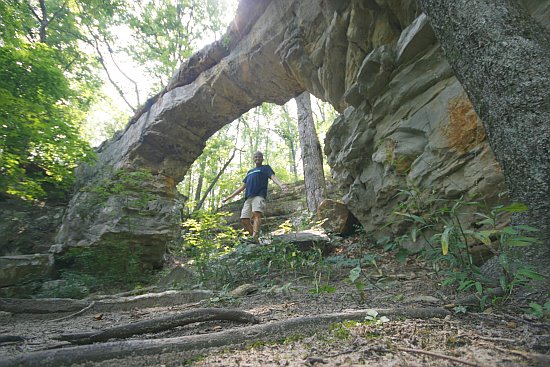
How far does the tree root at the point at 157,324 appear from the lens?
1.78 m

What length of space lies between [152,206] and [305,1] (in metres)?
6.58

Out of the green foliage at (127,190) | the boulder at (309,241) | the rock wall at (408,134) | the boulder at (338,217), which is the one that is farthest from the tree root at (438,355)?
the green foliage at (127,190)

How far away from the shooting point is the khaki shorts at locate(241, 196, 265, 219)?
20.7 feet

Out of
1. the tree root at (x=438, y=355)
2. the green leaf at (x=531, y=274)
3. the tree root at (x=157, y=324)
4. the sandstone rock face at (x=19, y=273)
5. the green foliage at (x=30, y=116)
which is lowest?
the tree root at (x=438, y=355)

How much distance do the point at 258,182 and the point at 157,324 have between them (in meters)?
4.59

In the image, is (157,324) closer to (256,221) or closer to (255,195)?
(256,221)

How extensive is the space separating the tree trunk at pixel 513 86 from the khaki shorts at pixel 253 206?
15.7 feet

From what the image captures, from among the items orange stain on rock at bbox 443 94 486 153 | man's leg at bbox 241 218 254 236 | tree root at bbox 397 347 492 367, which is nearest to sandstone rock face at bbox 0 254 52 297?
Result: man's leg at bbox 241 218 254 236

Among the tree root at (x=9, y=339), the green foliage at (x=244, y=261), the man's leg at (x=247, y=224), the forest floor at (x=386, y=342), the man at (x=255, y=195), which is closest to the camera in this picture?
the forest floor at (x=386, y=342)

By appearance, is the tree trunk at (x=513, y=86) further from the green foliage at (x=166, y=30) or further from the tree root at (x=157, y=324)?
the green foliage at (x=166, y=30)

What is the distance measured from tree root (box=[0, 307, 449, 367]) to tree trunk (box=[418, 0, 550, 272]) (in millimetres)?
998

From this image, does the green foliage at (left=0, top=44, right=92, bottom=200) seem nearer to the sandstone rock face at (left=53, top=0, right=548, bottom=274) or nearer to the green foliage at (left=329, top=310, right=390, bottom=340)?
the sandstone rock face at (left=53, top=0, right=548, bottom=274)

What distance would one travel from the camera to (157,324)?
6.60ft

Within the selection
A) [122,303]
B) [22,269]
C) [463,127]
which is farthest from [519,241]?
[22,269]
